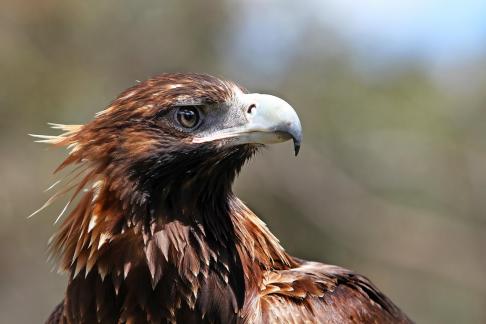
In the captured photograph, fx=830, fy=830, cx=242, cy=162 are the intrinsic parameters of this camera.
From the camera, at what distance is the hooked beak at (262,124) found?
3.92 metres

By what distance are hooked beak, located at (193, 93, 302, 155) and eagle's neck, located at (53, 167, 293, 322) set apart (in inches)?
13.5

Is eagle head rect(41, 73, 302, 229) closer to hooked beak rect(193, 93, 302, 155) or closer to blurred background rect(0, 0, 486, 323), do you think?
hooked beak rect(193, 93, 302, 155)

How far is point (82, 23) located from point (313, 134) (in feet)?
18.7

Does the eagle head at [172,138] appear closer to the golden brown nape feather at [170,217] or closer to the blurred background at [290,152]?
the golden brown nape feather at [170,217]

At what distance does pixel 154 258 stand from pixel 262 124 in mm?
831

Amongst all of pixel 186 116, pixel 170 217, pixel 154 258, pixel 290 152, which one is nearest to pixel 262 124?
pixel 186 116

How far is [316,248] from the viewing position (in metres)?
16.5

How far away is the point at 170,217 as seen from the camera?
409cm

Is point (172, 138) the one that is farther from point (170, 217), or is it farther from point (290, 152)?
point (290, 152)

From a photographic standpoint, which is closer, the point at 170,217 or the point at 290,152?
the point at 170,217

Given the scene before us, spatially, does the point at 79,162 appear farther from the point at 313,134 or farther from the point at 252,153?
the point at 313,134

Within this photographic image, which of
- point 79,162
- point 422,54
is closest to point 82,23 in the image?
point 422,54

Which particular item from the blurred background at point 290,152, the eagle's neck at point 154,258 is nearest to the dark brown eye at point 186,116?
the eagle's neck at point 154,258

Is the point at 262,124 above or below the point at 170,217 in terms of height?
above
